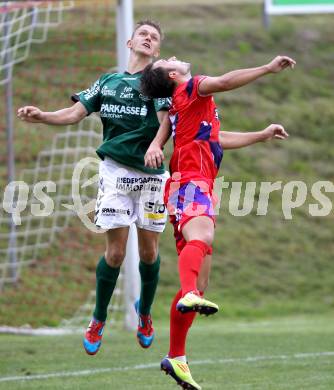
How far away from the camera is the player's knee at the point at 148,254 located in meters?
7.20

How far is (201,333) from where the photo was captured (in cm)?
1084

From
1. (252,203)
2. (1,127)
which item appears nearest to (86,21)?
(1,127)

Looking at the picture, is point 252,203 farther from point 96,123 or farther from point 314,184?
point 96,123

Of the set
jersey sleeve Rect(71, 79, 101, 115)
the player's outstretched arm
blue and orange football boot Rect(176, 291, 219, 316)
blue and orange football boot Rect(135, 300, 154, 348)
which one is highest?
jersey sleeve Rect(71, 79, 101, 115)

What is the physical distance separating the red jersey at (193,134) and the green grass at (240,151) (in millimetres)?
5884

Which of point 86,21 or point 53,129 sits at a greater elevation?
point 86,21

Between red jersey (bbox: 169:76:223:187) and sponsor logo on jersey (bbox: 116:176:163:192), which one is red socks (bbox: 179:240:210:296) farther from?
sponsor logo on jersey (bbox: 116:176:163:192)

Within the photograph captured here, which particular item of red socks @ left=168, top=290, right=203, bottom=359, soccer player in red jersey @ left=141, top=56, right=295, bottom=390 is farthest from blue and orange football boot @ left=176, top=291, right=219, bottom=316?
red socks @ left=168, top=290, right=203, bottom=359

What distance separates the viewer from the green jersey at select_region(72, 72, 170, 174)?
6828 mm

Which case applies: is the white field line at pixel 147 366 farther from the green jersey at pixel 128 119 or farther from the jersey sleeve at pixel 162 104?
the jersey sleeve at pixel 162 104

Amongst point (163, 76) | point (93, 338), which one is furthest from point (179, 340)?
point (163, 76)

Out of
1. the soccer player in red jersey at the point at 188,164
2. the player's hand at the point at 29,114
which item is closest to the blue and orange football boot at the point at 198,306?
the soccer player in red jersey at the point at 188,164

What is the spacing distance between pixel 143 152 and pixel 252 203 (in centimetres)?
957

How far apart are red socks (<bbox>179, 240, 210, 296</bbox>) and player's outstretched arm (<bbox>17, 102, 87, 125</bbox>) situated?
4.54 ft
